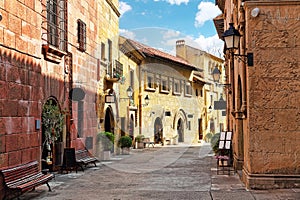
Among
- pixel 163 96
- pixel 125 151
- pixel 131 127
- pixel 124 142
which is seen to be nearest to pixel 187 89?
pixel 163 96

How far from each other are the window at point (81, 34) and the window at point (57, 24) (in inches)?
50.4

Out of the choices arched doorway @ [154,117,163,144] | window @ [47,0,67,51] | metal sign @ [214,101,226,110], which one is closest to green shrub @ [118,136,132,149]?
metal sign @ [214,101,226,110]

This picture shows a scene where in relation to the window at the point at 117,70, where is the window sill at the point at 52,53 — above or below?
below

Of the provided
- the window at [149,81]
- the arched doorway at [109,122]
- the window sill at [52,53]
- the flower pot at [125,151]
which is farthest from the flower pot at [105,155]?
the window at [149,81]

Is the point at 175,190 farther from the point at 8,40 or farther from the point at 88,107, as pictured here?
the point at 88,107

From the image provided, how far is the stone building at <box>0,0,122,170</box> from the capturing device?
7.66 metres

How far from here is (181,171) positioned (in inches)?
469

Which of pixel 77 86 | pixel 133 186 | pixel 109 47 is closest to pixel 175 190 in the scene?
pixel 133 186

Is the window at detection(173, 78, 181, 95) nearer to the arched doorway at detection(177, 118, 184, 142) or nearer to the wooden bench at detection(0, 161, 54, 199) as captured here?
the arched doorway at detection(177, 118, 184, 142)

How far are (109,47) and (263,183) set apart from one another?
1135cm

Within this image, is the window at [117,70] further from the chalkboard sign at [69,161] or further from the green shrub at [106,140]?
the chalkboard sign at [69,161]

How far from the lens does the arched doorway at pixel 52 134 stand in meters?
10.4

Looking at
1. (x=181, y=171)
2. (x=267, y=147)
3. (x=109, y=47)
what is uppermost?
(x=109, y=47)

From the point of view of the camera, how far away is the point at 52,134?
10.8 m
